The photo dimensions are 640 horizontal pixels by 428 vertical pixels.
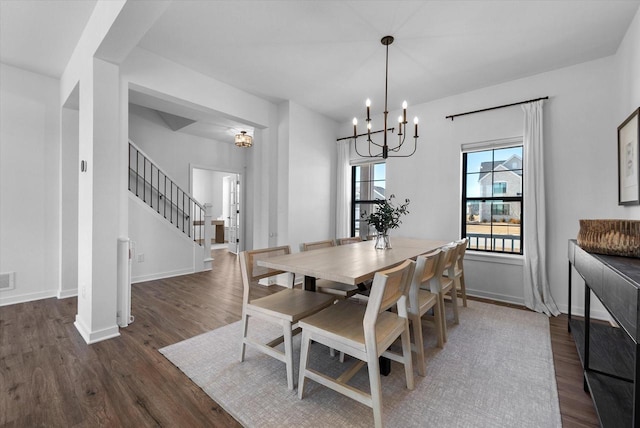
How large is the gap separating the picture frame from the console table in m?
0.79

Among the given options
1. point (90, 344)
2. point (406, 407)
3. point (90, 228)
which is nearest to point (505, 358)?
point (406, 407)

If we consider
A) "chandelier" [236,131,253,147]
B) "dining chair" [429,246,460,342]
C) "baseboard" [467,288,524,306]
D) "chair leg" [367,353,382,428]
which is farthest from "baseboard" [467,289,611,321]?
"chandelier" [236,131,253,147]

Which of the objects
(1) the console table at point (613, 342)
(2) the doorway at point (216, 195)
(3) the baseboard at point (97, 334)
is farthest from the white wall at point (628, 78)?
(2) the doorway at point (216, 195)

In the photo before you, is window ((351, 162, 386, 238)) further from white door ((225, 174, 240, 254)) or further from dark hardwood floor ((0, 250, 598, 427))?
white door ((225, 174, 240, 254))

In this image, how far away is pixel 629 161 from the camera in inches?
98.0

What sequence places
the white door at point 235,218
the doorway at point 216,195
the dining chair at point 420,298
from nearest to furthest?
the dining chair at point 420,298
the white door at point 235,218
the doorway at point 216,195

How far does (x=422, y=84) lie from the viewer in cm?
369

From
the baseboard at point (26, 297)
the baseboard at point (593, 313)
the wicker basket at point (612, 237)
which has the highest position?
the wicker basket at point (612, 237)

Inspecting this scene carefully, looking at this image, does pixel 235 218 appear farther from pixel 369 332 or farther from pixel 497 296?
pixel 369 332

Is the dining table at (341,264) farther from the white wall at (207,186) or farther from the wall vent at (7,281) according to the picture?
the white wall at (207,186)

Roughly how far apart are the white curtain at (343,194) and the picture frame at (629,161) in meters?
3.37

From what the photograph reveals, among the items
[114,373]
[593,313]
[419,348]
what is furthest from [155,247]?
[593,313]

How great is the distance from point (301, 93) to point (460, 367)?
3.72m

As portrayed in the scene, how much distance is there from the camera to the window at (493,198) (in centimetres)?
368
